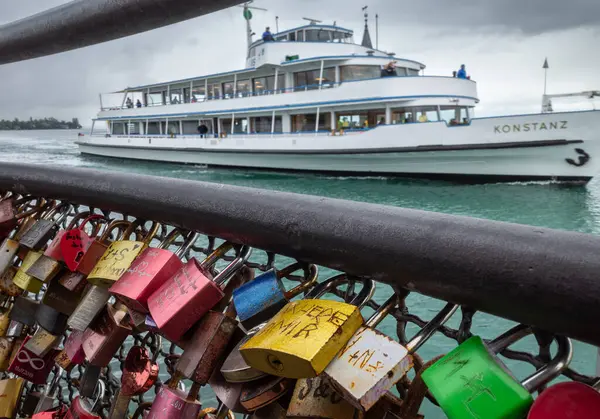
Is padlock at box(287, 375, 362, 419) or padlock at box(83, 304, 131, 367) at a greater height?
padlock at box(287, 375, 362, 419)

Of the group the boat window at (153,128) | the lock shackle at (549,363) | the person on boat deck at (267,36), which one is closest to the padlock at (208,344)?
the lock shackle at (549,363)

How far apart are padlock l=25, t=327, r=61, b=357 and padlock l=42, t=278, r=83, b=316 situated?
12cm

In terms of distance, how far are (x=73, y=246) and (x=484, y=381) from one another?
32.2 inches

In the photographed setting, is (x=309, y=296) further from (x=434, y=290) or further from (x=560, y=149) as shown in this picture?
(x=560, y=149)

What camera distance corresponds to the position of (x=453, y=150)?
1447 cm

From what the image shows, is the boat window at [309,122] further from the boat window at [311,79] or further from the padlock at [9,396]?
the padlock at [9,396]

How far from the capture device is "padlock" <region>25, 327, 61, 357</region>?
1.11 meters

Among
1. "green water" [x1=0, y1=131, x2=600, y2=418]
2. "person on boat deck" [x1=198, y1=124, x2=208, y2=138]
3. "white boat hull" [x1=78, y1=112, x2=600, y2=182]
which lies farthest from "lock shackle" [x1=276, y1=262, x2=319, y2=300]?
"person on boat deck" [x1=198, y1=124, x2=208, y2=138]

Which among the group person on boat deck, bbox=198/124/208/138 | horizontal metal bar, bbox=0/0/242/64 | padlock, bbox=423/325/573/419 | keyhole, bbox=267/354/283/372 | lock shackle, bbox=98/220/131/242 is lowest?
keyhole, bbox=267/354/283/372

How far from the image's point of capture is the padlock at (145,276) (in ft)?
2.30

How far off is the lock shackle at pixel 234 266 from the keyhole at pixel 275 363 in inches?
10.3

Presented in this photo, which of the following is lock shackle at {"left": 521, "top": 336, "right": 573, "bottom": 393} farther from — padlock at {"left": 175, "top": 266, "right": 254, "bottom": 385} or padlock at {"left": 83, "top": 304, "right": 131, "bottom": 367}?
padlock at {"left": 83, "top": 304, "right": 131, "bottom": 367}

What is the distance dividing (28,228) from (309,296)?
0.89 meters

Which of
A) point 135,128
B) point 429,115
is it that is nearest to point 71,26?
point 429,115
